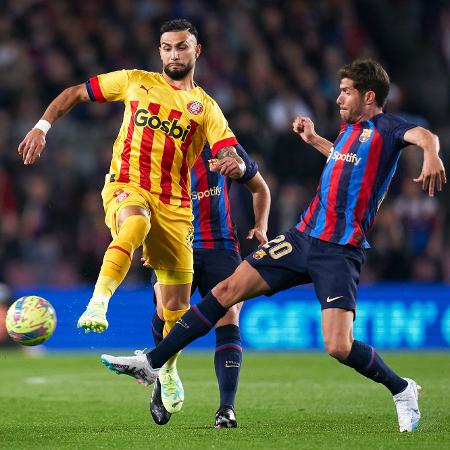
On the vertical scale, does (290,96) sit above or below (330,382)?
above

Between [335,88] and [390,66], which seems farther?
[390,66]

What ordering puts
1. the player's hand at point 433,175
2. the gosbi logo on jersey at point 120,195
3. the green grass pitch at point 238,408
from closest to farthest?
the player's hand at point 433,175
the green grass pitch at point 238,408
the gosbi logo on jersey at point 120,195

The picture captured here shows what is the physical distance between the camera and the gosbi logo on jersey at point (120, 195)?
737 cm

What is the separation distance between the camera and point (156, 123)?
25.0ft

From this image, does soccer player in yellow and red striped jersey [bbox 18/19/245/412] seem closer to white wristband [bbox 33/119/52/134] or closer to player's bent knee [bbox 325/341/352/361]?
white wristband [bbox 33/119/52/134]

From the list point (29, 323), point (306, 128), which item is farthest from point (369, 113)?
point (29, 323)

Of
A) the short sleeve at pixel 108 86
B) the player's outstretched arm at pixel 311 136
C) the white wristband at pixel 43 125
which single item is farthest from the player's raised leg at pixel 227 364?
the white wristband at pixel 43 125

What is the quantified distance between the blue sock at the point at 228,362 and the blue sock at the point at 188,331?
0.57 metres

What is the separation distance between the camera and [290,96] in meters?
16.5

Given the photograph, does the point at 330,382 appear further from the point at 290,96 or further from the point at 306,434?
the point at 290,96

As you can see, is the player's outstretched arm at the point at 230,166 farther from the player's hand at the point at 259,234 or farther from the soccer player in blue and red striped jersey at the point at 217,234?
the player's hand at the point at 259,234

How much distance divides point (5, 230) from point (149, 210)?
8236mm

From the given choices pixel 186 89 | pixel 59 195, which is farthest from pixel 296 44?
pixel 186 89

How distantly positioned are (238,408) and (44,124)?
2.71 metres
